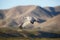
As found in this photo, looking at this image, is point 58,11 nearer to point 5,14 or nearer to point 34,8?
point 34,8

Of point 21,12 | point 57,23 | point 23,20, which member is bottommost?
point 23,20

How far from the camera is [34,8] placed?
95500mm

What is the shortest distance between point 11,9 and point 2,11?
224 inches

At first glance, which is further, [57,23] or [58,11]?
[58,11]

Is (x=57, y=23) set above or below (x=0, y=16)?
below

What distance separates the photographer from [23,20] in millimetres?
10219

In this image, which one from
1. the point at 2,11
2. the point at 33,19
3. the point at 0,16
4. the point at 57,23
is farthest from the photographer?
the point at 2,11

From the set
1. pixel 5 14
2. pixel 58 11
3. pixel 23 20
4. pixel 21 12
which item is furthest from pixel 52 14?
pixel 23 20

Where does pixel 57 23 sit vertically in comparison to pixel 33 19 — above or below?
above

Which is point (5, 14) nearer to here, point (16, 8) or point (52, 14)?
point (16, 8)

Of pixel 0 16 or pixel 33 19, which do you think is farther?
pixel 0 16

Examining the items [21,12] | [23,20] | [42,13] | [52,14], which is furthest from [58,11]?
[23,20]

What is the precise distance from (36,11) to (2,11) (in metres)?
19.5

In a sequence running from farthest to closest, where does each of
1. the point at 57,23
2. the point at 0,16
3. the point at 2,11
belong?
the point at 2,11, the point at 0,16, the point at 57,23
